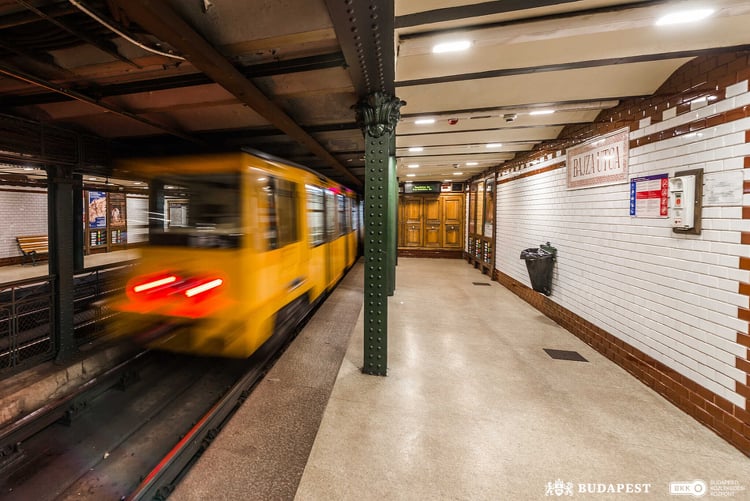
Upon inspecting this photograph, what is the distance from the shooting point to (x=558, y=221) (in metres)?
4.93

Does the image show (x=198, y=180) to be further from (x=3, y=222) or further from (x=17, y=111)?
(x=3, y=222)

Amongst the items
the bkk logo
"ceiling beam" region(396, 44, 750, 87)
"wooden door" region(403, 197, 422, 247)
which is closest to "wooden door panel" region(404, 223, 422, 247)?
"wooden door" region(403, 197, 422, 247)

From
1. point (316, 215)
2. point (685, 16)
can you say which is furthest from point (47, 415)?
point (685, 16)

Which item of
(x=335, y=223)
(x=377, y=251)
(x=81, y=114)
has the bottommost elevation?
(x=377, y=251)

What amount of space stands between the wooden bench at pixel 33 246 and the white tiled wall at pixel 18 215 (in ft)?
0.47

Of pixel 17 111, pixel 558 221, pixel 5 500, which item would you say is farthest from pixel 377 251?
pixel 17 111

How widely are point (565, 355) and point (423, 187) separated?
9142mm

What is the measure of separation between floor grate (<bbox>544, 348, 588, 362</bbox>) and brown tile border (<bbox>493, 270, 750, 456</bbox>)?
1.08 feet

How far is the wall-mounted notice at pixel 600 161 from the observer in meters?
3.46

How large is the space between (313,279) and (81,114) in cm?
350

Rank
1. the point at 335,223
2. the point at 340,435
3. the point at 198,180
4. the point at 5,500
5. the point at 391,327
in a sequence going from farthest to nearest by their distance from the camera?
1. the point at 335,223
2. the point at 391,327
3. the point at 198,180
4. the point at 340,435
5. the point at 5,500

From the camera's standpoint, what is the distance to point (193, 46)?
1.99 metres

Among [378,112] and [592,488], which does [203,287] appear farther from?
[592,488]

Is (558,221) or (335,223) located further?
(335,223)
